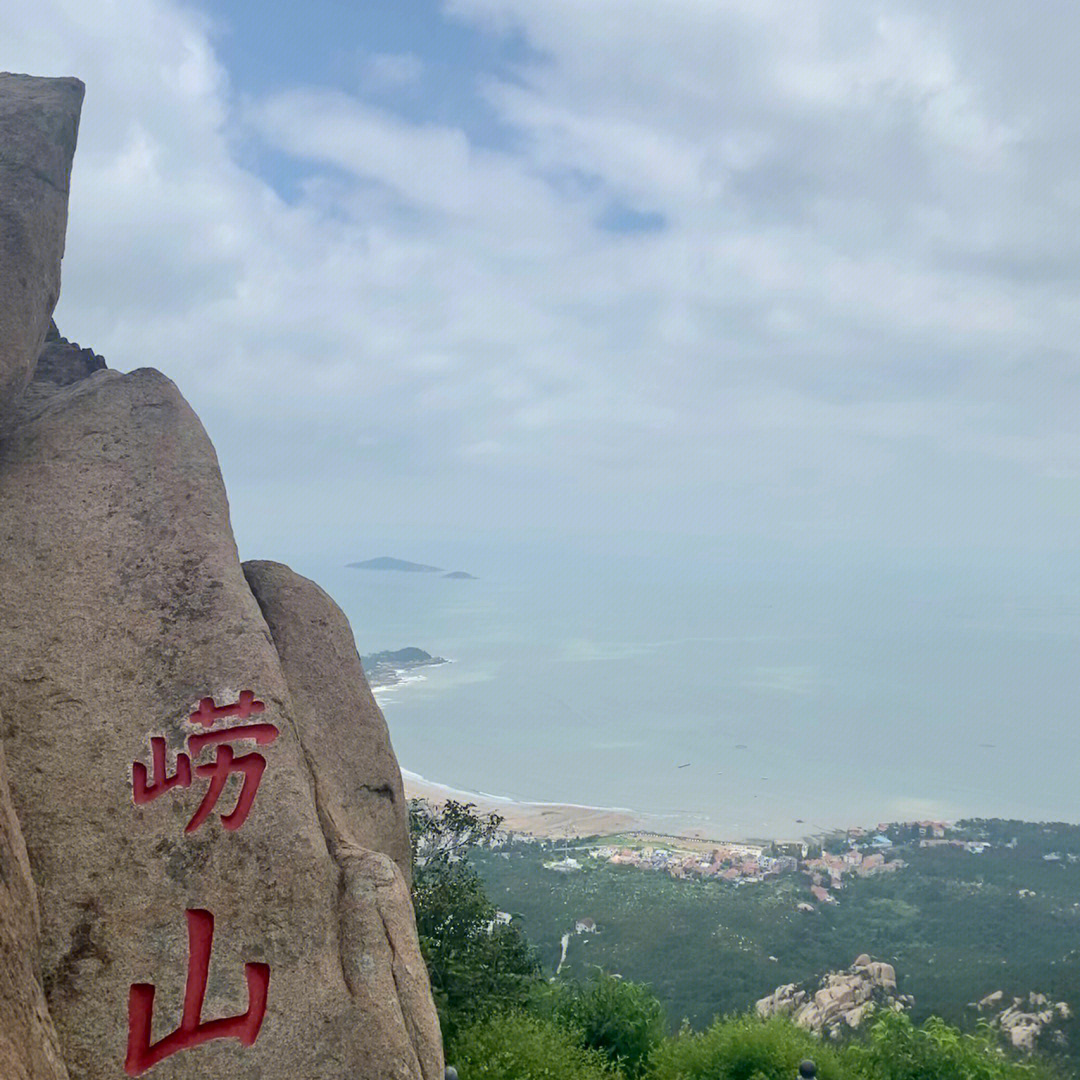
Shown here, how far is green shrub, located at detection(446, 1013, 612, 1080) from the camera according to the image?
10586 mm

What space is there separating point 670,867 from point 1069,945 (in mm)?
12774

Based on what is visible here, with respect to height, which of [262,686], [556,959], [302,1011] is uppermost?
[262,686]

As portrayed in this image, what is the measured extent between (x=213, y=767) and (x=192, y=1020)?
1535 mm

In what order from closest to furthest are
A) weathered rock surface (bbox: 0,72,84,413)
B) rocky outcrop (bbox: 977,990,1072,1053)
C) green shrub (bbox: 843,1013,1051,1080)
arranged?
weathered rock surface (bbox: 0,72,84,413), green shrub (bbox: 843,1013,1051,1080), rocky outcrop (bbox: 977,990,1072,1053)

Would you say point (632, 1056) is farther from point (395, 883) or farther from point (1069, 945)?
point (1069, 945)

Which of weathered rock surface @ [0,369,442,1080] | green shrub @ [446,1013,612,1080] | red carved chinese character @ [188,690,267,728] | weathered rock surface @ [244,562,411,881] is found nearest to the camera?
weathered rock surface @ [0,369,442,1080]

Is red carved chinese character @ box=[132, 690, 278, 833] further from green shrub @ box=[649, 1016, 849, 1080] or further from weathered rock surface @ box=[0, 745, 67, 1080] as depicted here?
green shrub @ box=[649, 1016, 849, 1080]

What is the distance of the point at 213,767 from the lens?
→ 6.86 metres

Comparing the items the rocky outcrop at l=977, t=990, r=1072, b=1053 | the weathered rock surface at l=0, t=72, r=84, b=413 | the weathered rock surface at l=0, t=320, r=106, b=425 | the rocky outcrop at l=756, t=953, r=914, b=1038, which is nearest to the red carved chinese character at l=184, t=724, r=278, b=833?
the weathered rock surface at l=0, t=72, r=84, b=413

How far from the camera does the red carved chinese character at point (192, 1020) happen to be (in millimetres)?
5914

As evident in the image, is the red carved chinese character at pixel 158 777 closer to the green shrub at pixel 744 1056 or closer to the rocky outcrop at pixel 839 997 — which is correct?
the green shrub at pixel 744 1056

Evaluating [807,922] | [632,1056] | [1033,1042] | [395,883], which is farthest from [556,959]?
[395,883]

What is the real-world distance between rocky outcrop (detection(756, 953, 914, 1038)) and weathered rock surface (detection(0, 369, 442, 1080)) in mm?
15315

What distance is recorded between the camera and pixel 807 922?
30781 millimetres
